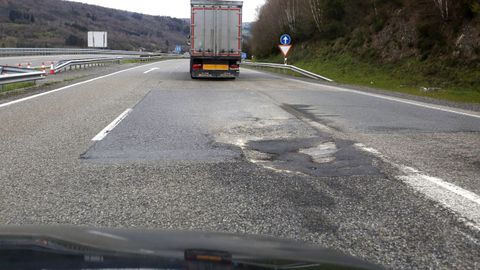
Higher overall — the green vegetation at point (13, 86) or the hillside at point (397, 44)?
the hillside at point (397, 44)

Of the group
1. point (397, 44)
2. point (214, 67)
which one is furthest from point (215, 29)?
point (397, 44)

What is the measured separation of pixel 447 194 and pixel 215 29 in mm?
18726

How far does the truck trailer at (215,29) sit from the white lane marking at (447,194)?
1729cm

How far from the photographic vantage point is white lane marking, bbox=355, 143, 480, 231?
4176 millimetres

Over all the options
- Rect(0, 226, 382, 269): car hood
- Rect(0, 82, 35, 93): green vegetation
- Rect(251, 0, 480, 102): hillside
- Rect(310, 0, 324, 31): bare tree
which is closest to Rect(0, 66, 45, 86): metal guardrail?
Rect(0, 82, 35, 93): green vegetation

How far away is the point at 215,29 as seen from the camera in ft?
73.3

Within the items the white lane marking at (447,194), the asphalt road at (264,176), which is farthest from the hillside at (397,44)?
the white lane marking at (447,194)

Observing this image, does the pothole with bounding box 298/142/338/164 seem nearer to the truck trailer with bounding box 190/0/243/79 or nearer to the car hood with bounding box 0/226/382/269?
the car hood with bounding box 0/226/382/269

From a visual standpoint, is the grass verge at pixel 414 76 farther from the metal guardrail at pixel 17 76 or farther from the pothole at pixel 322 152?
the metal guardrail at pixel 17 76

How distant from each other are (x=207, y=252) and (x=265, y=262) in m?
0.30

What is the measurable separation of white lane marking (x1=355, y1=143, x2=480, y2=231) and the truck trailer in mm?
17294

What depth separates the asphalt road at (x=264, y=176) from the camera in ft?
12.6

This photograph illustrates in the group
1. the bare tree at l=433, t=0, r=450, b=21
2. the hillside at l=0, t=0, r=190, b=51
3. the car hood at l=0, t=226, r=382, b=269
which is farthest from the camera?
the hillside at l=0, t=0, r=190, b=51

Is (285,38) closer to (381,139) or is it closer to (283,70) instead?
(283,70)
